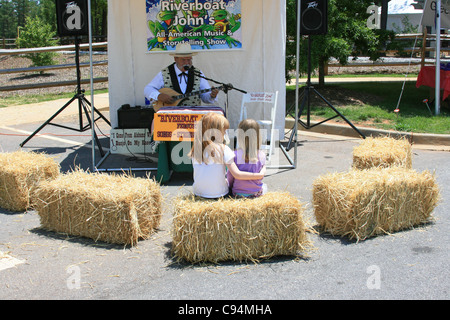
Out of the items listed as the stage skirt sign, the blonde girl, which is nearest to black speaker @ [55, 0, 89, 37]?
the stage skirt sign

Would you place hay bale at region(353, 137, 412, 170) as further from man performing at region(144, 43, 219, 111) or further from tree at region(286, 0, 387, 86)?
tree at region(286, 0, 387, 86)

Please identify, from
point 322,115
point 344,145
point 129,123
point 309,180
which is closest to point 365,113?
point 322,115

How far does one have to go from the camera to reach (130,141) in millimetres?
7883

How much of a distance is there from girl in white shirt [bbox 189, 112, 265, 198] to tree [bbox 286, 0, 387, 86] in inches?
278

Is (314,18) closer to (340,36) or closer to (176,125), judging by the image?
(340,36)

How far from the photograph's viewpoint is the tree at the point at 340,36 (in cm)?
1087

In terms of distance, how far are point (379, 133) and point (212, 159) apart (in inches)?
218

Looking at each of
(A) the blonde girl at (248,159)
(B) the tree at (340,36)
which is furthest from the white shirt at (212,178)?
(B) the tree at (340,36)

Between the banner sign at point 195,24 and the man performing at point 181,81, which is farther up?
the banner sign at point 195,24

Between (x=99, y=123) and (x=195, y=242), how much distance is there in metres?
7.74

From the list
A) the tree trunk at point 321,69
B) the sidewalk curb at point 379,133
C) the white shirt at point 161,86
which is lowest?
the sidewalk curb at point 379,133

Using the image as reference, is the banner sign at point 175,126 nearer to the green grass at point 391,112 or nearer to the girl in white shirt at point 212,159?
the girl in white shirt at point 212,159

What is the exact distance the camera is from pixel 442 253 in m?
4.18

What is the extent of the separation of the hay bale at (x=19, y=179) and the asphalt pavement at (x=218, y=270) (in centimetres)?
21
